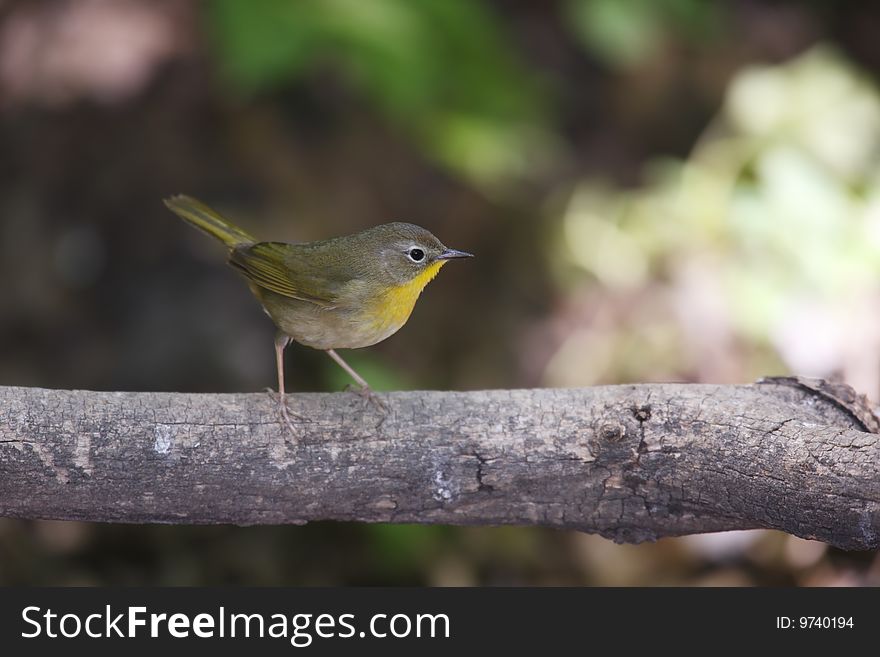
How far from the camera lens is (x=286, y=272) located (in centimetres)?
360

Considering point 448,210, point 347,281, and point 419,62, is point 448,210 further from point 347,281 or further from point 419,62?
point 347,281

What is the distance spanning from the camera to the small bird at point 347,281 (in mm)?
3490

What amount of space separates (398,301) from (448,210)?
322 centimetres

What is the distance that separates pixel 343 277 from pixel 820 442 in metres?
1.63

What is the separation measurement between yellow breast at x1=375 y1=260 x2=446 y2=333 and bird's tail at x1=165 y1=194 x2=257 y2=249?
0.70 m

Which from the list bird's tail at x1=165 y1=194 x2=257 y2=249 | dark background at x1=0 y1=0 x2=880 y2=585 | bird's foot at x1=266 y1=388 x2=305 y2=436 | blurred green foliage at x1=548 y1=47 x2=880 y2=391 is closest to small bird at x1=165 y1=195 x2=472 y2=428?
A: bird's tail at x1=165 y1=194 x2=257 y2=249

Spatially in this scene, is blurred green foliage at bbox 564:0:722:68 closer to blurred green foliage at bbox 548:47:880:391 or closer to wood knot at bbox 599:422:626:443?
blurred green foliage at bbox 548:47:880:391

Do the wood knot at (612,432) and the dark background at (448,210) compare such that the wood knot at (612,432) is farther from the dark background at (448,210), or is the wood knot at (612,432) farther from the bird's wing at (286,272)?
the dark background at (448,210)

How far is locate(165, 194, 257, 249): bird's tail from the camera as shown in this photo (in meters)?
3.88

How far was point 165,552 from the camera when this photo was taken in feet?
16.0

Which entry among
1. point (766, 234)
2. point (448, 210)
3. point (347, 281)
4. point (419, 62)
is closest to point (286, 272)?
point (347, 281)

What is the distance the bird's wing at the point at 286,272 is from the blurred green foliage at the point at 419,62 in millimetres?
1510

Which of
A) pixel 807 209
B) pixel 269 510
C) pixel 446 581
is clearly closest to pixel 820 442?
pixel 269 510

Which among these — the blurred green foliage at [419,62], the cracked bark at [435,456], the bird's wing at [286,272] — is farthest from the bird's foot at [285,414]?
the blurred green foliage at [419,62]
